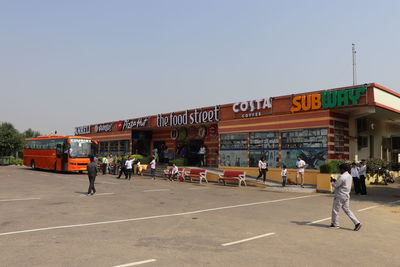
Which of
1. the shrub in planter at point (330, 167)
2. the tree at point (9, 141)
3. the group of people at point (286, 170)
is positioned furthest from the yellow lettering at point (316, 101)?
the tree at point (9, 141)

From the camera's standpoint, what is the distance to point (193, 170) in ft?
78.1

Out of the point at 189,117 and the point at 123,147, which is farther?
the point at 123,147

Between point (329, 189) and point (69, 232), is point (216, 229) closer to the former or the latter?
point (69, 232)

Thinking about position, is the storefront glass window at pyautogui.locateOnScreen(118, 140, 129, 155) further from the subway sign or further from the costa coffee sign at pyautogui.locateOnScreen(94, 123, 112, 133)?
the subway sign

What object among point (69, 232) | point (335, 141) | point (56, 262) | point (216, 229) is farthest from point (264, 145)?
point (56, 262)

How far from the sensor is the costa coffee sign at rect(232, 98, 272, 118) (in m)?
22.8

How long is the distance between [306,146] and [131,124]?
20.8 m

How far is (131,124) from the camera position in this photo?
35938 mm

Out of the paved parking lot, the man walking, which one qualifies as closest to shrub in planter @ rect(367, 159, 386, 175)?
the paved parking lot

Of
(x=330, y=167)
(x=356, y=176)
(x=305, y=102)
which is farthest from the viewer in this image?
(x=305, y=102)

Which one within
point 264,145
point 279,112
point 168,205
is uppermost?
point 279,112

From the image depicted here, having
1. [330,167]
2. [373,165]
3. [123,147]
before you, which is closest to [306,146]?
[330,167]

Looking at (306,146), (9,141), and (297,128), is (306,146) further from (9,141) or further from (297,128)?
(9,141)

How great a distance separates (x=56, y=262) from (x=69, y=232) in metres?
2.33
